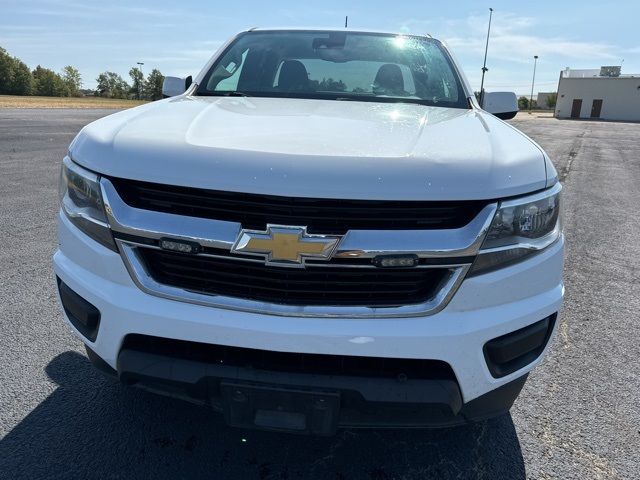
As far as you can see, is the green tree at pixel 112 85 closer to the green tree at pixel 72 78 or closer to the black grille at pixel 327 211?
the green tree at pixel 72 78

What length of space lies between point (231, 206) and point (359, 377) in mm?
709

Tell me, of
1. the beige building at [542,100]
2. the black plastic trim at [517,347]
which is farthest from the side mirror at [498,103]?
the beige building at [542,100]

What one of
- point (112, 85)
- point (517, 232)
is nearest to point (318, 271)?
point (517, 232)

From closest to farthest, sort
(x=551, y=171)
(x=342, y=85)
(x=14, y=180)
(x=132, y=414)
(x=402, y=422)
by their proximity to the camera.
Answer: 1. (x=402, y=422)
2. (x=551, y=171)
3. (x=132, y=414)
4. (x=342, y=85)
5. (x=14, y=180)

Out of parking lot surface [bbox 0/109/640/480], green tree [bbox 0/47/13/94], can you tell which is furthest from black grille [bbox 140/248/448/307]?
green tree [bbox 0/47/13/94]

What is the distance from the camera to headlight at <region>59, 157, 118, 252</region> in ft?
5.95

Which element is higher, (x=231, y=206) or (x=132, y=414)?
(x=231, y=206)

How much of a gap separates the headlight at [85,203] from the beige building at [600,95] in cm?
6974

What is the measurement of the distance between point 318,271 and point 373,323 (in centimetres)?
25

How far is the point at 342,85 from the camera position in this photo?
122 inches

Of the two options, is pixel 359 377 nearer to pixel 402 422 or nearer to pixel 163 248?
pixel 402 422

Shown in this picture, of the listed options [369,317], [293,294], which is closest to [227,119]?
[293,294]

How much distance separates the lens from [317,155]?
5.49 ft

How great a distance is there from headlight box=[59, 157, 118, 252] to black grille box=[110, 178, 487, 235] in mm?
322
